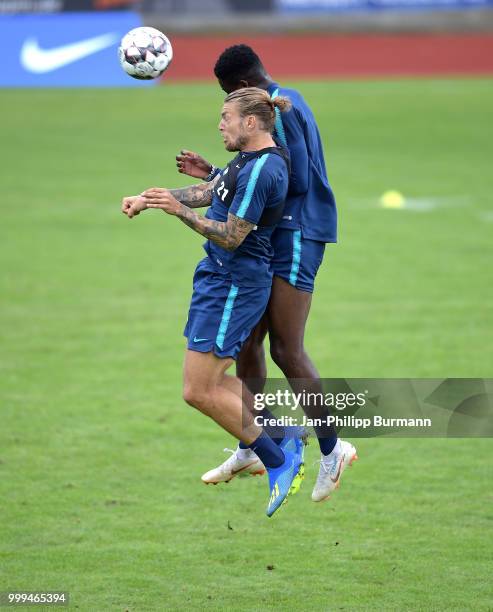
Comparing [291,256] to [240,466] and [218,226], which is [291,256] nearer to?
[218,226]

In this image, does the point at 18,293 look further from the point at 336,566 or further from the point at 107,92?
the point at 107,92

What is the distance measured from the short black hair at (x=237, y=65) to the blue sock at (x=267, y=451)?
208 centimetres

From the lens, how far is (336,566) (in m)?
6.89

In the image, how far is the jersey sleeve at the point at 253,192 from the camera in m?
6.20

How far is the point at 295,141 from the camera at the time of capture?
261 inches

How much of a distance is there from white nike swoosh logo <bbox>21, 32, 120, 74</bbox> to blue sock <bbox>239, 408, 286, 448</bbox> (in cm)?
2462

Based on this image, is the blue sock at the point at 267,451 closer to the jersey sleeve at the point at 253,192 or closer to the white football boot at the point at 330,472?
the white football boot at the point at 330,472

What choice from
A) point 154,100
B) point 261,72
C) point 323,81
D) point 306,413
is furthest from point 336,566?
point 323,81

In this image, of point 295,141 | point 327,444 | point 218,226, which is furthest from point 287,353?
point 295,141

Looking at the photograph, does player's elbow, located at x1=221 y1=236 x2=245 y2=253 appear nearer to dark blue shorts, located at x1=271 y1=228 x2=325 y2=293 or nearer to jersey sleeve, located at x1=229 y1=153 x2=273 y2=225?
jersey sleeve, located at x1=229 y1=153 x2=273 y2=225

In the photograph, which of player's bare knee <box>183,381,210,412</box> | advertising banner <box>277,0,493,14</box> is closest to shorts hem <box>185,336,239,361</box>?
player's bare knee <box>183,381,210,412</box>

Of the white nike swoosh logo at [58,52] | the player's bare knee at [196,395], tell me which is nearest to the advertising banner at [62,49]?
the white nike swoosh logo at [58,52]

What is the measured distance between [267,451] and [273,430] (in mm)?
390

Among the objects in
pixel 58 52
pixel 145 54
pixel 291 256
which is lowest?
pixel 291 256
